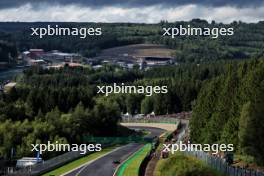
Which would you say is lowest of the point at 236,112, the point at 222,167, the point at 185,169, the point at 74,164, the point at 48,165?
the point at 74,164

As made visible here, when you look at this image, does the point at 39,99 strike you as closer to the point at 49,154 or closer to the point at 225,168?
the point at 49,154

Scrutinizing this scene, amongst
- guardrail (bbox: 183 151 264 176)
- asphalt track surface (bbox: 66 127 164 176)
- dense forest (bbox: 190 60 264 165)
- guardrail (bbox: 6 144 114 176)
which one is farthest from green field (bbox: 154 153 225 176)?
asphalt track surface (bbox: 66 127 164 176)

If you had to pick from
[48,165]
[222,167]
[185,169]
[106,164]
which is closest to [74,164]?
[106,164]

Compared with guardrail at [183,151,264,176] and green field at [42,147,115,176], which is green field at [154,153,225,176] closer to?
guardrail at [183,151,264,176]

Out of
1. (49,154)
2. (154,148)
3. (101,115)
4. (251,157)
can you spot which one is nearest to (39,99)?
(101,115)

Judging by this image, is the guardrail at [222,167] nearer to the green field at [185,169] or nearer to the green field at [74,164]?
the green field at [185,169]

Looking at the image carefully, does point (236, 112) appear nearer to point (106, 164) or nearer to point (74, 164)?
point (106, 164)
